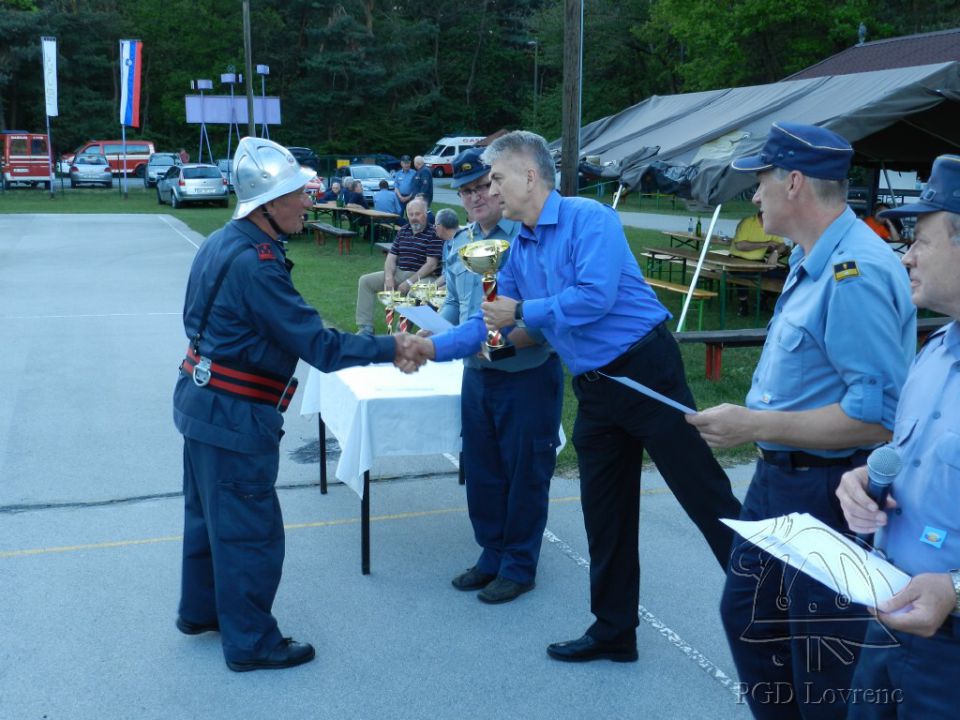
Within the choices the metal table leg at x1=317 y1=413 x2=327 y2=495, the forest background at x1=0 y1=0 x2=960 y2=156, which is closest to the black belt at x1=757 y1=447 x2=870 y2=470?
the metal table leg at x1=317 y1=413 x2=327 y2=495

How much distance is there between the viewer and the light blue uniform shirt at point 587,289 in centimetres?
354

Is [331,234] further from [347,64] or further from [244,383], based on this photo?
[347,64]

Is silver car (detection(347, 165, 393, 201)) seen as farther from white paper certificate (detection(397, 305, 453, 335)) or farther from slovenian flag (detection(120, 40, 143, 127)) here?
white paper certificate (detection(397, 305, 453, 335))

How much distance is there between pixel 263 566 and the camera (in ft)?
12.5

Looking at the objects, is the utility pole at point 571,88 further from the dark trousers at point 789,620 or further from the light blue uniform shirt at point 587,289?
the dark trousers at point 789,620

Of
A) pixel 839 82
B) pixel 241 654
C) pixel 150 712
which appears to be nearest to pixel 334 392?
pixel 241 654

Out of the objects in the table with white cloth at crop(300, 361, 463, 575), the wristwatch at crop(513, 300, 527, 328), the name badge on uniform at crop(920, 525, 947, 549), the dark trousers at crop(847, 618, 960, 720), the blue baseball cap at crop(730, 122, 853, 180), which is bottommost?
the table with white cloth at crop(300, 361, 463, 575)

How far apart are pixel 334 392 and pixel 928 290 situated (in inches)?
143

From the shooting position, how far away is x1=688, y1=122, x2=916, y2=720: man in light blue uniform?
2.49 metres

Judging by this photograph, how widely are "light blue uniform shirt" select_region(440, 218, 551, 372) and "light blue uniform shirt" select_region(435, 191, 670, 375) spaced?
0.48 meters

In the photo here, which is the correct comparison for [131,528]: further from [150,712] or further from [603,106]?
[603,106]

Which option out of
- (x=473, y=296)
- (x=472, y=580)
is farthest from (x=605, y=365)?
(x=472, y=580)

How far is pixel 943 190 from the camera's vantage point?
1.97 metres

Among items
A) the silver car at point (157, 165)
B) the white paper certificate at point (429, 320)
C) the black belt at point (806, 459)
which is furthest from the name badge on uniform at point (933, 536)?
the silver car at point (157, 165)
